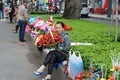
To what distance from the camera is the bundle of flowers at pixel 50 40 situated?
9625 millimetres

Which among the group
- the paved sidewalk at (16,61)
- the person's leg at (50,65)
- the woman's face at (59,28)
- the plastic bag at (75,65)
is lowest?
the paved sidewalk at (16,61)

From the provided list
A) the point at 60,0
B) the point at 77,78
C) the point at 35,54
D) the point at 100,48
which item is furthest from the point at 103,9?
the point at 77,78

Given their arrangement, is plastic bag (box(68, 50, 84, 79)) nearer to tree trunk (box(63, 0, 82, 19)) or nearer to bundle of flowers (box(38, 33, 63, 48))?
bundle of flowers (box(38, 33, 63, 48))

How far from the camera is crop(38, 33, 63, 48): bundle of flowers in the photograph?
31.6ft

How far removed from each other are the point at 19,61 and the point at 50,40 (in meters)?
2.31

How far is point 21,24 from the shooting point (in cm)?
1723

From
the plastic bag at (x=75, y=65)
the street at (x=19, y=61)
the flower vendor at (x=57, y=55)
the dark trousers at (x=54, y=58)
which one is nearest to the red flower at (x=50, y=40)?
the flower vendor at (x=57, y=55)

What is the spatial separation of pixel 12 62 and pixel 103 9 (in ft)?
134

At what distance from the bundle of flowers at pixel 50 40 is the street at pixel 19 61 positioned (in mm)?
722

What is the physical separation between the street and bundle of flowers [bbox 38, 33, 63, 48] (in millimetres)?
722

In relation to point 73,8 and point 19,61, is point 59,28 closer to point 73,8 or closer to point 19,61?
point 19,61

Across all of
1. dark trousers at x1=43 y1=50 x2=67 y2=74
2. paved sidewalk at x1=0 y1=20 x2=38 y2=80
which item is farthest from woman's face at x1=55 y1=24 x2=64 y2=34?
paved sidewalk at x1=0 y1=20 x2=38 y2=80

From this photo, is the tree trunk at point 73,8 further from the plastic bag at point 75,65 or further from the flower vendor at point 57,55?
the plastic bag at point 75,65

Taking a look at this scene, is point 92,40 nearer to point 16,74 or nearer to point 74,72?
point 16,74
